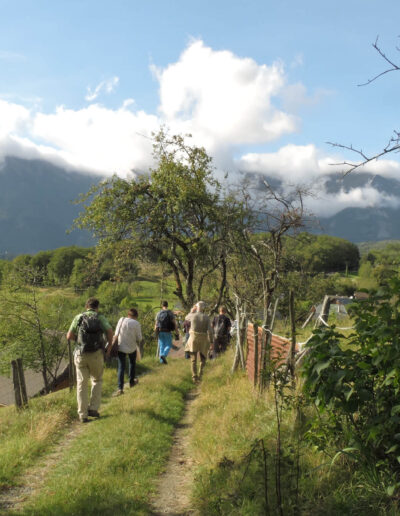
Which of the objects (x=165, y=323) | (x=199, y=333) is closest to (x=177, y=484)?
(x=199, y=333)

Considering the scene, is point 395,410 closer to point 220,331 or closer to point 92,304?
point 92,304

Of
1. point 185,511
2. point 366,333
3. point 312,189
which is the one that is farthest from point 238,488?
point 312,189

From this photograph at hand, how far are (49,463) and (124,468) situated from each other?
1.30m

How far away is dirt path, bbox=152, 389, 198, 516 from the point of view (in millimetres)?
4497

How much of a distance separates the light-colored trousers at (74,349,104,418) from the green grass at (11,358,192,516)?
369mm

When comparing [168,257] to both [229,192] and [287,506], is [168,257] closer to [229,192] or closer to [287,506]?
[229,192]

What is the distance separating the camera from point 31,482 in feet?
17.6

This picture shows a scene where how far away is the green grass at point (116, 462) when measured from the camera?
A: 4.44 metres

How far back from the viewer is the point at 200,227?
55.7 ft

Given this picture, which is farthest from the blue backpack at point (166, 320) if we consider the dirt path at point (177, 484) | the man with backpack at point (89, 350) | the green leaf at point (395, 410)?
the green leaf at point (395, 410)

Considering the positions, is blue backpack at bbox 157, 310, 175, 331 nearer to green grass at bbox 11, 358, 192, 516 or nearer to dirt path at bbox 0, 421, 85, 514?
green grass at bbox 11, 358, 192, 516

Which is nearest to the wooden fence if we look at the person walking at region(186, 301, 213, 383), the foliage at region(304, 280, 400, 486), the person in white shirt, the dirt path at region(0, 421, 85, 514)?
the person walking at region(186, 301, 213, 383)

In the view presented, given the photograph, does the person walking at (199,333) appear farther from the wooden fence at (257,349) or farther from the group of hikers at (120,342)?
the wooden fence at (257,349)

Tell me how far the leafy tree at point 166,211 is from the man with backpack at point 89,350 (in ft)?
29.0
